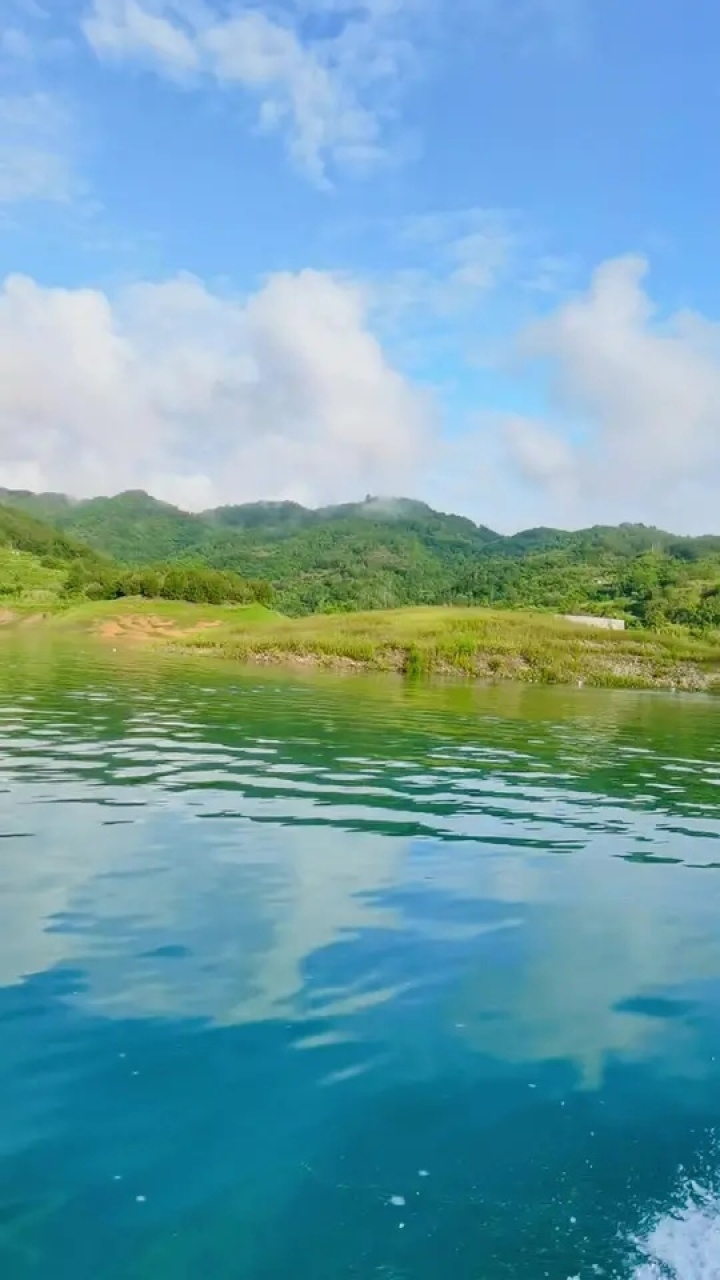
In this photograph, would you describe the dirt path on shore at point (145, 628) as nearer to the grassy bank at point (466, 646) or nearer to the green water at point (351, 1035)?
the grassy bank at point (466, 646)

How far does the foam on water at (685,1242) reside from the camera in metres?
7.22

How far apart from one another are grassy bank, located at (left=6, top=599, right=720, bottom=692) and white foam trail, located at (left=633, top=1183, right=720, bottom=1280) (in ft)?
316

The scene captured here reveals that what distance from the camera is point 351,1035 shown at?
11.4m

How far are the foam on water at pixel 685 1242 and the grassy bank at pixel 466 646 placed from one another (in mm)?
96416

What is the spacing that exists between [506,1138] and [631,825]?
17.5 metres

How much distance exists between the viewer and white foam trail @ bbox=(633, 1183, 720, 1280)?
7.21m

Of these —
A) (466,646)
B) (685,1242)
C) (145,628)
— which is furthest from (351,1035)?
(145,628)

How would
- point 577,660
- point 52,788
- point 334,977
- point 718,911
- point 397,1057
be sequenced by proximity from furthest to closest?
point 577,660 → point 52,788 → point 718,911 → point 334,977 → point 397,1057

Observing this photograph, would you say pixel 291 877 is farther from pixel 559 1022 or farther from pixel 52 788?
pixel 52 788

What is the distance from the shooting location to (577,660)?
111500 mm

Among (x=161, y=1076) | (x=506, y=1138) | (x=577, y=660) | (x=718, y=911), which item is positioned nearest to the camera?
(x=506, y=1138)

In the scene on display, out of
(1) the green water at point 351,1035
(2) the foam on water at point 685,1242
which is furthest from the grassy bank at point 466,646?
(2) the foam on water at point 685,1242

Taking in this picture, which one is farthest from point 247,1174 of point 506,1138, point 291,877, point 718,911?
point 718,911

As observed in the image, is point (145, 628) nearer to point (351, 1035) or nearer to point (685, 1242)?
point (351, 1035)
